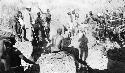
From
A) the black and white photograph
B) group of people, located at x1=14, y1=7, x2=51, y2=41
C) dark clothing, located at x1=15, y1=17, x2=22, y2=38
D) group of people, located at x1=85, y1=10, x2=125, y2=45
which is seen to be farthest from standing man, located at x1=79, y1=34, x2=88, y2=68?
dark clothing, located at x1=15, y1=17, x2=22, y2=38

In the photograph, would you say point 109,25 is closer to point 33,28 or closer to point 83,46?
point 83,46

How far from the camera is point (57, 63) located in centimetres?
1055

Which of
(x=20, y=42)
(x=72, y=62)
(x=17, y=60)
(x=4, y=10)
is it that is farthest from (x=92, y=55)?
(x=4, y=10)

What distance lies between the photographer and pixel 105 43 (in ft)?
58.3

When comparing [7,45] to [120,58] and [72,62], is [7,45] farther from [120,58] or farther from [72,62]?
[120,58]

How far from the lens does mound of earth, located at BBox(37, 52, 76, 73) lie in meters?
10.5

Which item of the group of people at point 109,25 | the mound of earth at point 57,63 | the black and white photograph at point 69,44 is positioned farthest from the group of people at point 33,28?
the mound of earth at point 57,63

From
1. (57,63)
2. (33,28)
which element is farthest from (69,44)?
(57,63)

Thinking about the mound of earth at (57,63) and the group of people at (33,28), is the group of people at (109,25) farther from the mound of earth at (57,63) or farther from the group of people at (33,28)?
the mound of earth at (57,63)

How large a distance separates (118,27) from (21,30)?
5927 millimetres

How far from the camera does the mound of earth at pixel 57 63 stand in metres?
10.5

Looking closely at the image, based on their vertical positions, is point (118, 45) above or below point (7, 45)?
below

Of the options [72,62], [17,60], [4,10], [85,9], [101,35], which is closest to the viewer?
[17,60]

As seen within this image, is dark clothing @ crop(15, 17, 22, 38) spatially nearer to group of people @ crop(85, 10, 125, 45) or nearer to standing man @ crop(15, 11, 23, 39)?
standing man @ crop(15, 11, 23, 39)
